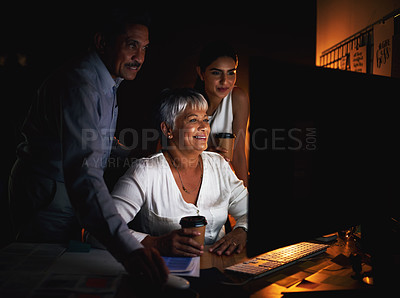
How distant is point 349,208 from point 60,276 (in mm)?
843

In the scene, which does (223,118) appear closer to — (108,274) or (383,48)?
(383,48)

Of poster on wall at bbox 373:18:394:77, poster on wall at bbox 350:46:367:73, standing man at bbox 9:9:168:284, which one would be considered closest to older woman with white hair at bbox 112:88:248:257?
standing man at bbox 9:9:168:284

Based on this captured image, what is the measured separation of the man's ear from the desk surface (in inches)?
34.9

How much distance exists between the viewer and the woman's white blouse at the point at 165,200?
1638 mm

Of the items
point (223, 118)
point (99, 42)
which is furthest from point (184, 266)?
point (223, 118)

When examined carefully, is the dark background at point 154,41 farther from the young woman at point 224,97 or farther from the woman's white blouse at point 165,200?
the woman's white blouse at point 165,200

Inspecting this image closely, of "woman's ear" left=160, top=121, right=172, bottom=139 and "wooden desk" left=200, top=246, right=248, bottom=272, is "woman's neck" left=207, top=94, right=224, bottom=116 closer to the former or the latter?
"woman's ear" left=160, top=121, right=172, bottom=139

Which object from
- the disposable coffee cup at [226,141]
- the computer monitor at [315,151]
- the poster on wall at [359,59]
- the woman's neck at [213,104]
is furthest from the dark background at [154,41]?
the computer monitor at [315,151]

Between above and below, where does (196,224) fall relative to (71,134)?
below

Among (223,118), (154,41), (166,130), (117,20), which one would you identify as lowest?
(166,130)

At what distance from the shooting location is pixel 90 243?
137 cm

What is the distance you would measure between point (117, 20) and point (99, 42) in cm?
13

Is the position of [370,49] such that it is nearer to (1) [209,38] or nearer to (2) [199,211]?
(2) [199,211]

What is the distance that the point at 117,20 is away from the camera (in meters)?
1.69
